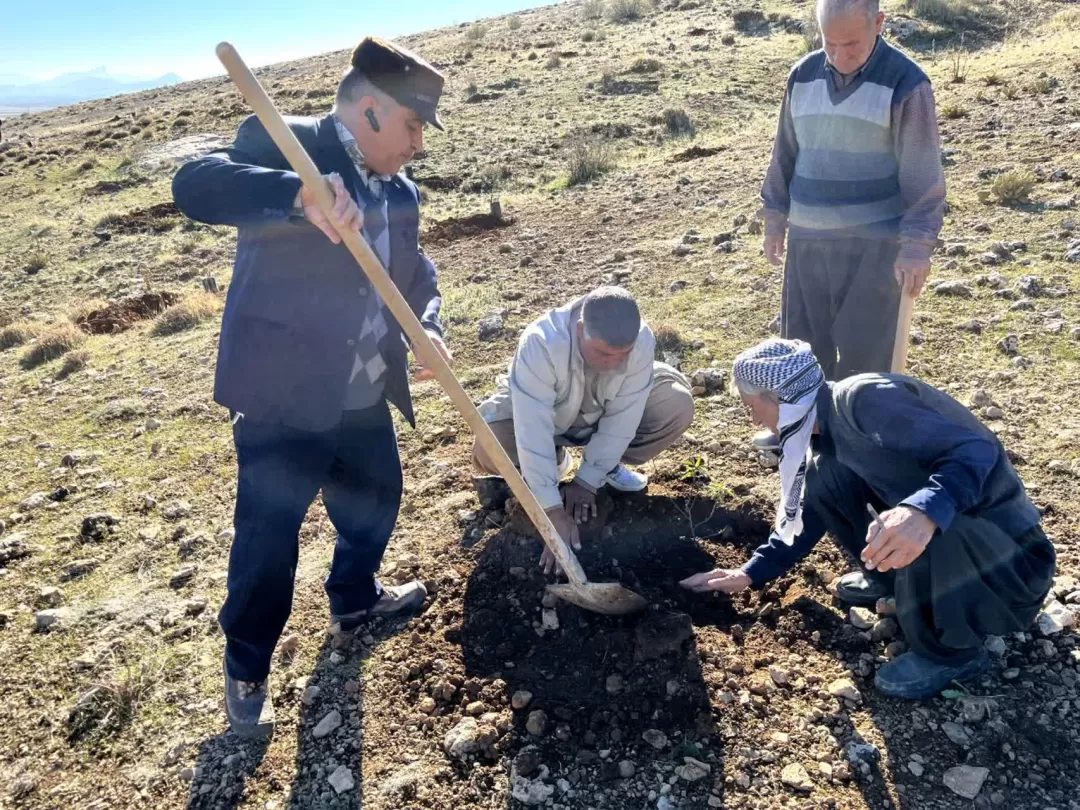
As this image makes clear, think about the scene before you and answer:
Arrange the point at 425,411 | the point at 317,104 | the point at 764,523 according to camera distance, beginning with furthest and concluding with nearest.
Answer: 1. the point at 317,104
2. the point at 425,411
3. the point at 764,523

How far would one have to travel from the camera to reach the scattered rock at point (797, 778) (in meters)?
2.28

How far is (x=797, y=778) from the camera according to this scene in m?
2.30

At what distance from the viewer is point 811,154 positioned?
317 cm

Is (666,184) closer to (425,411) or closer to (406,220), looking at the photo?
(425,411)

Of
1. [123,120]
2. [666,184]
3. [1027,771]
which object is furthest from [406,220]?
[123,120]

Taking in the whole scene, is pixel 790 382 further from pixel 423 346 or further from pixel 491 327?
pixel 491 327

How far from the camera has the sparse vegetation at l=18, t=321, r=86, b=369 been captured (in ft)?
22.9

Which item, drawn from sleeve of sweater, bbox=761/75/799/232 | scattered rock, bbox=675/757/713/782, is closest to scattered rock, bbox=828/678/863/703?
scattered rock, bbox=675/757/713/782

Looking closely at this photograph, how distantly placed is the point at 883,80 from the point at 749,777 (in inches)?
98.6

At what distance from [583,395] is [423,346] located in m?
1.01

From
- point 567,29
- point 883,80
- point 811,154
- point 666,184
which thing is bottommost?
point 666,184

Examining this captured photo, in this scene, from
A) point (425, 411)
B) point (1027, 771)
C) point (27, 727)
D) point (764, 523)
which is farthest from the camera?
point (425, 411)

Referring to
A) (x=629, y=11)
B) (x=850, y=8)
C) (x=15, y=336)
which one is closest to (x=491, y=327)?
(x=850, y=8)

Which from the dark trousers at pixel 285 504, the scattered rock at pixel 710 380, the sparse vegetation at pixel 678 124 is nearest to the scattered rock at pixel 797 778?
the dark trousers at pixel 285 504
